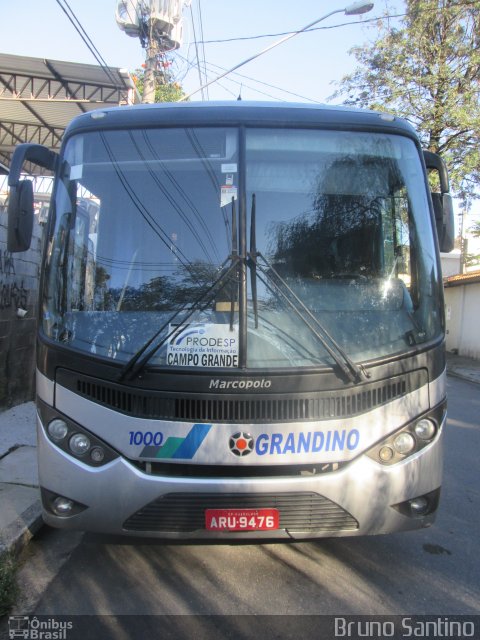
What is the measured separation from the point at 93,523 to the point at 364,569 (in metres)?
1.74

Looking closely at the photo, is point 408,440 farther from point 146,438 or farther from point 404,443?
point 146,438

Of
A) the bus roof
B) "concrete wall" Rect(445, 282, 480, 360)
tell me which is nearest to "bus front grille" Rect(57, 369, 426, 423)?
the bus roof

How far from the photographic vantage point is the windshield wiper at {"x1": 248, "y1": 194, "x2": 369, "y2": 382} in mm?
2854

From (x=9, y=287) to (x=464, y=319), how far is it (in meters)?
18.1

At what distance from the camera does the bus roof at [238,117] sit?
10.6 feet

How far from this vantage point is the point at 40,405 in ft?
10.2

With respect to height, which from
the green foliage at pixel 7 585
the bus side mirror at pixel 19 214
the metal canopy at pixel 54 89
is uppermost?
the metal canopy at pixel 54 89

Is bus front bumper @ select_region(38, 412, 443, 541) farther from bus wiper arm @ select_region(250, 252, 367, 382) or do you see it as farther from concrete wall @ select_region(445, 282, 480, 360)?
concrete wall @ select_region(445, 282, 480, 360)

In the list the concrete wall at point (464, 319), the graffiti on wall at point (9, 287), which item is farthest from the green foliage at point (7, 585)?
the concrete wall at point (464, 319)

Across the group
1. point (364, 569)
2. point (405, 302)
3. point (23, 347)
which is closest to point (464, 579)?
point (364, 569)

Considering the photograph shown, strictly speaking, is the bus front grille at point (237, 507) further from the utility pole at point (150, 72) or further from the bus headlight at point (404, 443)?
the utility pole at point (150, 72)

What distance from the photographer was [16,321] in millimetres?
6934

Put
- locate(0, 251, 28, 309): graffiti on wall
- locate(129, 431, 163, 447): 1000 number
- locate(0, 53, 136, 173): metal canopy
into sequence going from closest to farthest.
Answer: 1. locate(129, 431, 163, 447): 1000 number
2. locate(0, 251, 28, 309): graffiti on wall
3. locate(0, 53, 136, 173): metal canopy

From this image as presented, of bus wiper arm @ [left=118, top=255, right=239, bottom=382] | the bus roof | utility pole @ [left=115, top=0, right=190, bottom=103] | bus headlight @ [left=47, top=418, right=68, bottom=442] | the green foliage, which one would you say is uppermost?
utility pole @ [left=115, top=0, right=190, bottom=103]
